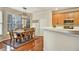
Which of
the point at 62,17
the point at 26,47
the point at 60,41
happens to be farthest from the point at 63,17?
the point at 26,47

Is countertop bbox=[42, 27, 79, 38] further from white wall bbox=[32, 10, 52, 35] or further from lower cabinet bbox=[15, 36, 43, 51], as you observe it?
lower cabinet bbox=[15, 36, 43, 51]

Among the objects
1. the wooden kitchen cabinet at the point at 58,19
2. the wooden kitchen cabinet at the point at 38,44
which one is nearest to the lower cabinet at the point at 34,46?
the wooden kitchen cabinet at the point at 38,44

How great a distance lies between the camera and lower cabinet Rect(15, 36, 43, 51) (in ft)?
5.45

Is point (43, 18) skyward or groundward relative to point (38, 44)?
skyward

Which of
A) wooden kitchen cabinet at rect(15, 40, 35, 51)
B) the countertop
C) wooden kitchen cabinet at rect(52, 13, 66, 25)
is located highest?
wooden kitchen cabinet at rect(52, 13, 66, 25)

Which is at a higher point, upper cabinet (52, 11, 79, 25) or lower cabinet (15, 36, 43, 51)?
upper cabinet (52, 11, 79, 25)

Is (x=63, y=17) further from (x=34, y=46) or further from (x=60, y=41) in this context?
(x=34, y=46)

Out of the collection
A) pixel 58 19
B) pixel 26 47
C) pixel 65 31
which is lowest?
pixel 26 47

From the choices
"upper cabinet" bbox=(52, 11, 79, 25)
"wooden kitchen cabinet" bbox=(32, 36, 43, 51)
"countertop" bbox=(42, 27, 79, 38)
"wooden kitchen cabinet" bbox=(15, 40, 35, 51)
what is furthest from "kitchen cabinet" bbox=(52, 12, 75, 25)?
"wooden kitchen cabinet" bbox=(15, 40, 35, 51)

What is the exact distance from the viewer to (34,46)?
1.70m

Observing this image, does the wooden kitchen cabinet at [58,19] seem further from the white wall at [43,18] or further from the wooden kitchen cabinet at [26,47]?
the wooden kitchen cabinet at [26,47]

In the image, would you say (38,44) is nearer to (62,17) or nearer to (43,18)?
(43,18)

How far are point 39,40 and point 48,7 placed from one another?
51 centimetres
